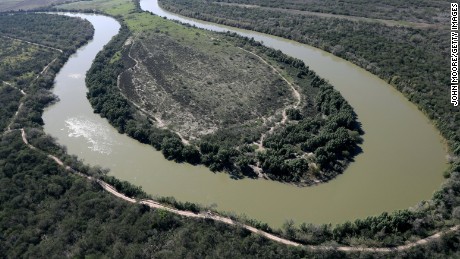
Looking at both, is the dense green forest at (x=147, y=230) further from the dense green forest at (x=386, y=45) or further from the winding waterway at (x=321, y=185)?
the dense green forest at (x=386, y=45)

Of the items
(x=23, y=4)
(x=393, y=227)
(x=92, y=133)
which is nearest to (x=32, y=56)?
(x=92, y=133)

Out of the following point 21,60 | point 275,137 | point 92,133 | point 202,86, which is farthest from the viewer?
point 21,60

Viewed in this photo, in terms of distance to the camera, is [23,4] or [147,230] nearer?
[147,230]

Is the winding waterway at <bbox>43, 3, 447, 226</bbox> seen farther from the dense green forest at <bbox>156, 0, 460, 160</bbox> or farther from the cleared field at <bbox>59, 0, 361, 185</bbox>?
the dense green forest at <bbox>156, 0, 460, 160</bbox>

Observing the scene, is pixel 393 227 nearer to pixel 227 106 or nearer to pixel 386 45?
pixel 227 106

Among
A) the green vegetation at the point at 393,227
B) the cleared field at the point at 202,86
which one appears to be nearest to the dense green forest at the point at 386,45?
the green vegetation at the point at 393,227

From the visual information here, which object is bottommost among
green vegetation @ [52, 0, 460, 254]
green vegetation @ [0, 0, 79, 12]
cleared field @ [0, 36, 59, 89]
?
green vegetation @ [0, 0, 79, 12]

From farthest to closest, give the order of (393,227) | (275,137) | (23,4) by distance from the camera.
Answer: (23,4), (275,137), (393,227)

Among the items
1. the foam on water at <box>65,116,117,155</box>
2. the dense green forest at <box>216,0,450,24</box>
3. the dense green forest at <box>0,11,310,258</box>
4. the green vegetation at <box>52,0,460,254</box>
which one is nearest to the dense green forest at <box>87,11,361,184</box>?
A: the foam on water at <box>65,116,117,155</box>

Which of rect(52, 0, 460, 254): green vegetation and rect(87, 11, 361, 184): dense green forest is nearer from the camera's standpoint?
rect(52, 0, 460, 254): green vegetation

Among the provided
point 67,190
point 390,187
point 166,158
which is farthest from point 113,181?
point 390,187
